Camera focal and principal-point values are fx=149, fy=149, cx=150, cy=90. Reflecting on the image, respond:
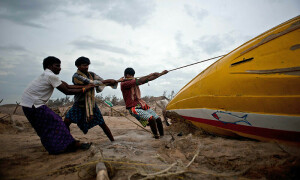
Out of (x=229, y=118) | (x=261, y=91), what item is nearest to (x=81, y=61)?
(x=229, y=118)

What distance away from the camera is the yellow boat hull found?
167 centimetres

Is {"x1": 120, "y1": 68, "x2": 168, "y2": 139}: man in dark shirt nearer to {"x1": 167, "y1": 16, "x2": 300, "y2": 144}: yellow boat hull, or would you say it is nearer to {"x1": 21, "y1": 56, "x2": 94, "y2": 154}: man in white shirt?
{"x1": 167, "y1": 16, "x2": 300, "y2": 144}: yellow boat hull

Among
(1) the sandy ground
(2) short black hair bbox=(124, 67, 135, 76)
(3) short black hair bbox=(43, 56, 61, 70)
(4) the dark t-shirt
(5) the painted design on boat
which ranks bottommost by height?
(1) the sandy ground

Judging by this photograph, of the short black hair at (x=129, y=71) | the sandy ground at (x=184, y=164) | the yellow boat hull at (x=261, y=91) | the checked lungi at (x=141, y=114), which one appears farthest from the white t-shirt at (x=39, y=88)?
the yellow boat hull at (x=261, y=91)

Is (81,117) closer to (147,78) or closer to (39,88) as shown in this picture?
(39,88)

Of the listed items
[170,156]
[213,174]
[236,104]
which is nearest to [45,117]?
[170,156]

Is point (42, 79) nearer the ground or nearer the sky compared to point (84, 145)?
nearer the sky

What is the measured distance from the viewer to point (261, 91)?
1.86 metres

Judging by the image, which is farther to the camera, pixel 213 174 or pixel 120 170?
pixel 120 170

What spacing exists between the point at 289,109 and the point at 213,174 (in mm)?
1134

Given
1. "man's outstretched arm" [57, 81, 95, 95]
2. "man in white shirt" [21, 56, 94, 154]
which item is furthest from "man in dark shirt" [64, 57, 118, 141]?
"man in white shirt" [21, 56, 94, 154]

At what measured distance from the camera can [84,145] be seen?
103 inches

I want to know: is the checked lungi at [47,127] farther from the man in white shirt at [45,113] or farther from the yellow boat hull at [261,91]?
the yellow boat hull at [261,91]

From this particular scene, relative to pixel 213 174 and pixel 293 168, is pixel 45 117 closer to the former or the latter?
pixel 213 174
